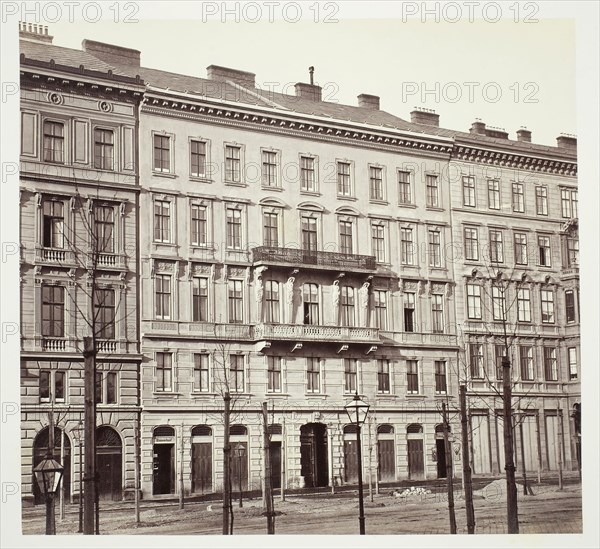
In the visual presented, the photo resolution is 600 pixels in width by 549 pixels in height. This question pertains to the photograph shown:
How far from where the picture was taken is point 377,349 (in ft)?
50.2

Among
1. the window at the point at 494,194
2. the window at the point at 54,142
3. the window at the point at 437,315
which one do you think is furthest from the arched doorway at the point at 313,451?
the window at the point at 54,142

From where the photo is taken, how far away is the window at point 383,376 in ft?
49.5

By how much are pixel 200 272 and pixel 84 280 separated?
1.44m

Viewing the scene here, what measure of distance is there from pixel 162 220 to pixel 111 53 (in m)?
2.05

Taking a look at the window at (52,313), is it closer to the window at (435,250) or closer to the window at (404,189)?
the window at (404,189)

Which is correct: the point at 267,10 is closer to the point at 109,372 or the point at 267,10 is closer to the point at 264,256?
the point at 264,256

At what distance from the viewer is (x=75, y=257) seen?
14320 millimetres

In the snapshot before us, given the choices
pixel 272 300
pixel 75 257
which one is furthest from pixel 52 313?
pixel 272 300

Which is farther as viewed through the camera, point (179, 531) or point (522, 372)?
point (522, 372)

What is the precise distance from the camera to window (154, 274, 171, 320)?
1470 cm

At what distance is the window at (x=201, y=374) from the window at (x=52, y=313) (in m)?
1.63

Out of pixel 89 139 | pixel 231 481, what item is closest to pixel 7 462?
pixel 231 481

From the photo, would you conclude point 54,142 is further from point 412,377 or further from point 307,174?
point 412,377

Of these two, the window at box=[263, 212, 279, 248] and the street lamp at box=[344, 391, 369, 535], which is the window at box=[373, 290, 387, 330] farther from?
the window at box=[263, 212, 279, 248]
